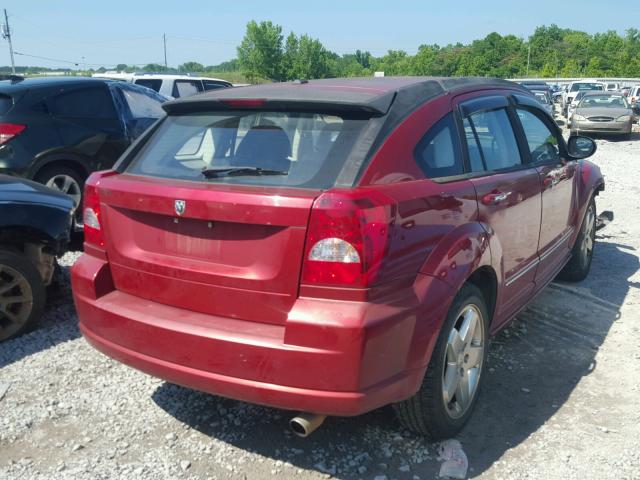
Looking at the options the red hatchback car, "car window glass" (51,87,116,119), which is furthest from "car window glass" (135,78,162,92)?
the red hatchback car

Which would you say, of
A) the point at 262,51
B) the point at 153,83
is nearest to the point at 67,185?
the point at 153,83

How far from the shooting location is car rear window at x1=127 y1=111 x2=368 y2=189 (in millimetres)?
2805

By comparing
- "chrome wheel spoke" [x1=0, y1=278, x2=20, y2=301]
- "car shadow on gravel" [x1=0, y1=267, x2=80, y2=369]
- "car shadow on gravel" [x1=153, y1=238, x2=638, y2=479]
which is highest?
"chrome wheel spoke" [x1=0, y1=278, x2=20, y2=301]

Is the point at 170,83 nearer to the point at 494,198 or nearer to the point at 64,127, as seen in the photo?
the point at 64,127

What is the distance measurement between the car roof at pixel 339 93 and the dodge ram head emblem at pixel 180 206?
0.63 meters

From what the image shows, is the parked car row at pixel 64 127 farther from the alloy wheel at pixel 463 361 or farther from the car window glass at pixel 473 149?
the alloy wheel at pixel 463 361

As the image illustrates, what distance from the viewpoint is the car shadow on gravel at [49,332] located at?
428 centimetres

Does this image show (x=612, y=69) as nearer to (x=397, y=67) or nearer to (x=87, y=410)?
(x=397, y=67)

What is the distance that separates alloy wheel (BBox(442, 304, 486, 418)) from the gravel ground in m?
0.19

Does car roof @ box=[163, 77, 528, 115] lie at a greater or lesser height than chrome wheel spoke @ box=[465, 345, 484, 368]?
greater

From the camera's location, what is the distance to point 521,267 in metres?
4.04

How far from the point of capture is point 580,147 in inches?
206

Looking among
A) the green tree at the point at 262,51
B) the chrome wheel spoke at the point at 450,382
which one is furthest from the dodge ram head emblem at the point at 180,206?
the green tree at the point at 262,51

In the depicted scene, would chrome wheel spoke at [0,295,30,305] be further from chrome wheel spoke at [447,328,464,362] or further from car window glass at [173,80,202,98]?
car window glass at [173,80,202,98]
